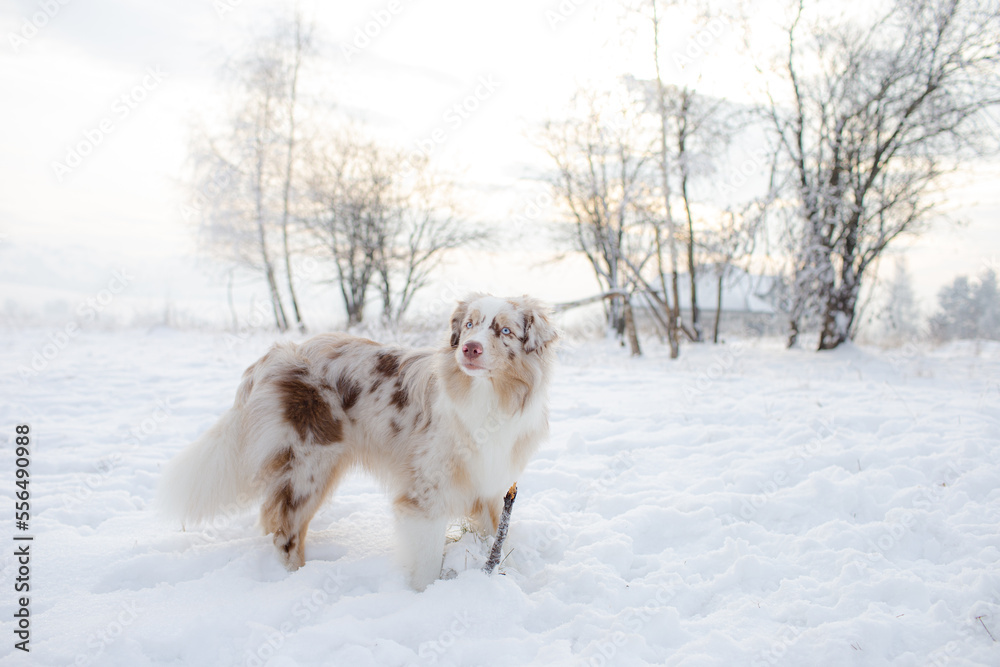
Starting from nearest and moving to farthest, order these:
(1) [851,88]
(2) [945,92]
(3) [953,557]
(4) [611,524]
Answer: (3) [953,557] → (4) [611,524] → (2) [945,92] → (1) [851,88]

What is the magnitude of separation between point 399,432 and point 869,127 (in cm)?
1536

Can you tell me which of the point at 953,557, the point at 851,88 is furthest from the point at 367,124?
the point at 953,557

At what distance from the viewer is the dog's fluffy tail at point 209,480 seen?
11.3 feet

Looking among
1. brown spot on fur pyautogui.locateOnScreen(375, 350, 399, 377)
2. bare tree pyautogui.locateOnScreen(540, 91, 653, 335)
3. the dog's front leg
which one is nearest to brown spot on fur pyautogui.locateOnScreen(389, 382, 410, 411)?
brown spot on fur pyautogui.locateOnScreen(375, 350, 399, 377)

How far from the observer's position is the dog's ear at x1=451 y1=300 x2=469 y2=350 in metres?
3.36

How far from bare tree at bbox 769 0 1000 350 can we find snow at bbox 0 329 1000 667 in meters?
9.26

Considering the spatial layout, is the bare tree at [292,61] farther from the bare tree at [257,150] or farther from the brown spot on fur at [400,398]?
the brown spot on fur at [400,398]

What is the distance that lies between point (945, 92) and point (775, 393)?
11.5m

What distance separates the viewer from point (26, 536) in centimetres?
330

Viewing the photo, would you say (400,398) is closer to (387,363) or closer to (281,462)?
(387,363)

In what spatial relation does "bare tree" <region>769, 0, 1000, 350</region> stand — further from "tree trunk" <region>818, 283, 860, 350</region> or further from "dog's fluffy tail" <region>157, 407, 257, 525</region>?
"dog's fluffy tail" <region>157, 407, 257, 525</region>

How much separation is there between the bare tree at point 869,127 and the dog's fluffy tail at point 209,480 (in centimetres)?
1384

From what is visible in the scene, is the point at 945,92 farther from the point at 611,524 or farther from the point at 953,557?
the point at 611,524

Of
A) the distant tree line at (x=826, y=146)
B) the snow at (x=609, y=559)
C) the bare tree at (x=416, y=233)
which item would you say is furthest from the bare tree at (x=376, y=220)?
the snow at (x=609, y=559)
